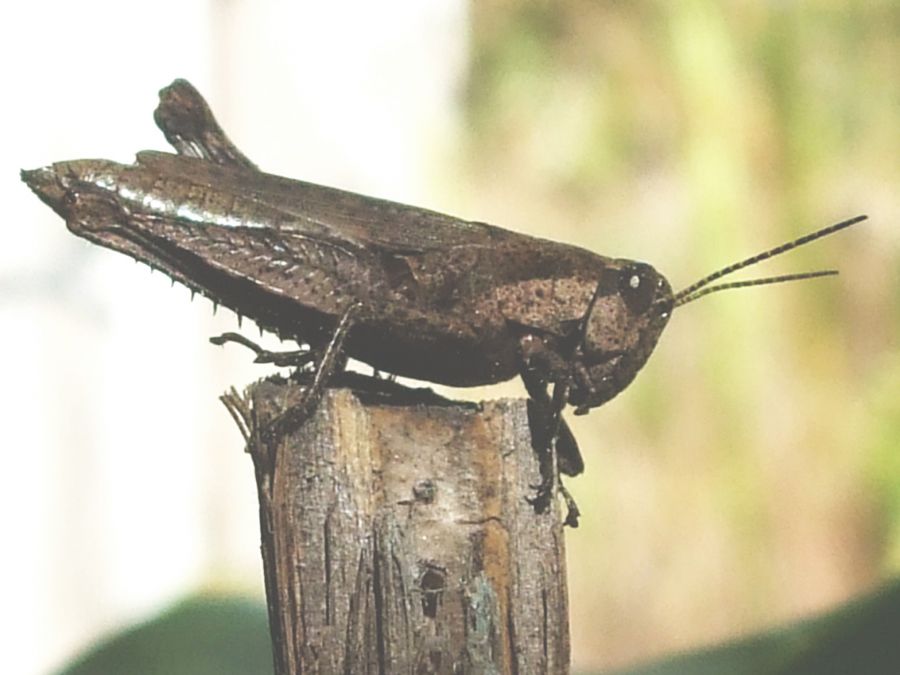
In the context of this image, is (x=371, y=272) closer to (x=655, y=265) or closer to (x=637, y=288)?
(x=637, y=288)

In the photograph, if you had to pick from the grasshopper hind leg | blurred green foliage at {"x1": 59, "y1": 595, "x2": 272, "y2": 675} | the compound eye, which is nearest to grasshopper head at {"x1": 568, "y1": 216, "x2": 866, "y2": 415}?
the compound eye

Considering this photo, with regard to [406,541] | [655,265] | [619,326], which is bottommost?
[406,541]

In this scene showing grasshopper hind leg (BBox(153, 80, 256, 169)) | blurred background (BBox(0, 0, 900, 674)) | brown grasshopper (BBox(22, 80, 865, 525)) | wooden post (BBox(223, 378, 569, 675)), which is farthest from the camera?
blurred background (BBox(0, 0, 900, 674))

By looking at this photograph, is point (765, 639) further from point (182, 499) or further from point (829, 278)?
point (182, 499)

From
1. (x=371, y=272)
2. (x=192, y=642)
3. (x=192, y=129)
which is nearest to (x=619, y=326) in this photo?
(x=371, y=272)

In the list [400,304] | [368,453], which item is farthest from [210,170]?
[368,453]

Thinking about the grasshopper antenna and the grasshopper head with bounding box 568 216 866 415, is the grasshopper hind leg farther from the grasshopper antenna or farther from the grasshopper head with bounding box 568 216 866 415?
the grasshopper antenna
